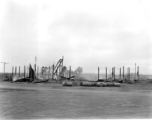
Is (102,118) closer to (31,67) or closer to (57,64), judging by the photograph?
(31,67)

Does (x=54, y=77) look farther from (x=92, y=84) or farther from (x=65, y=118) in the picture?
(x=65, y=118)

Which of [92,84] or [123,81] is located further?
[123,81]

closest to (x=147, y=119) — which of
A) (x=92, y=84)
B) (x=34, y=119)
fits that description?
(x=34, y=119)

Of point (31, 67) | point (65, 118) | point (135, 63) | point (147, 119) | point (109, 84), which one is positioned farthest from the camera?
point (135, 63)

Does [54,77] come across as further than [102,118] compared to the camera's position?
Yes

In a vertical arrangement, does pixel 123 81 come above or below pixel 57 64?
below

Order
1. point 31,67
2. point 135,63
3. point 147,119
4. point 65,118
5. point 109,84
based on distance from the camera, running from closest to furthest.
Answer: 1. point 147,119
2. point 65,118
3. point 109,84
4. point 31,67
5. point 135,63

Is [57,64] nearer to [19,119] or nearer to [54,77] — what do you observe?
[54,77]

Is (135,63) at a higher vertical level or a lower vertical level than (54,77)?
higher

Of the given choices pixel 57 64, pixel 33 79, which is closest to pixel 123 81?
pixel 57 64
